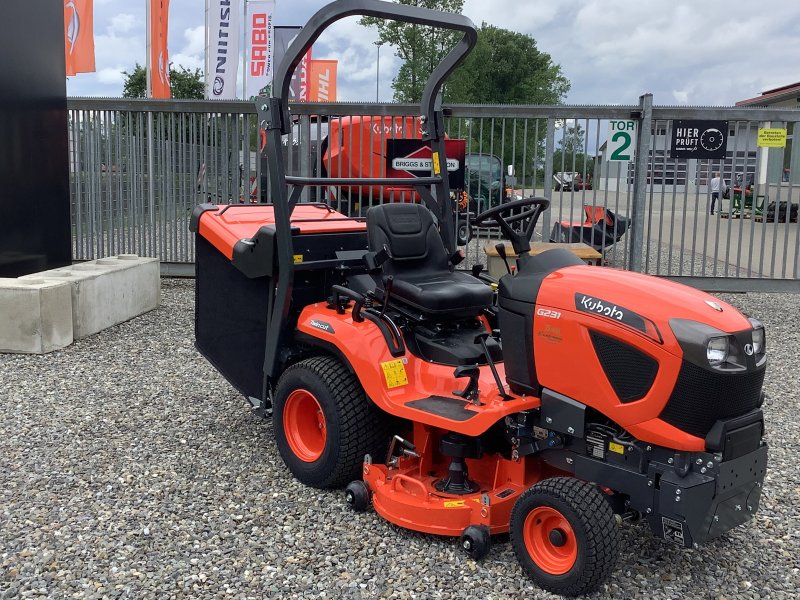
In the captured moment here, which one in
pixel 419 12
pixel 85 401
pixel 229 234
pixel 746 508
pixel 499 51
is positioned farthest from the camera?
pixel 499 51

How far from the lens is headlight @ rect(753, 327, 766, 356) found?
2916 mm

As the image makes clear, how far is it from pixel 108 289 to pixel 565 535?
5.46 m

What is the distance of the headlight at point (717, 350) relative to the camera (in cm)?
277

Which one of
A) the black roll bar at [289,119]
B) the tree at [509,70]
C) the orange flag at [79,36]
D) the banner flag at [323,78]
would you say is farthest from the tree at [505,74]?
the black roll bar at [289,119]

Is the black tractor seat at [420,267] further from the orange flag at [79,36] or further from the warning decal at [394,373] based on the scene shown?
the orange flag at [79,36]

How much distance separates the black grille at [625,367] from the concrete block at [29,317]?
495cm

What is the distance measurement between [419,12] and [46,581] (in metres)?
2.93

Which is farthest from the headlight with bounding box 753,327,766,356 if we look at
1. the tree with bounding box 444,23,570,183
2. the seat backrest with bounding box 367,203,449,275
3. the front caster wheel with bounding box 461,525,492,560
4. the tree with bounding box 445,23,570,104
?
the tree with bounding box 445,23,570,104

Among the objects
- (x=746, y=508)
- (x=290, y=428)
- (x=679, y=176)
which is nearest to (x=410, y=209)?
(x=290, y=428)

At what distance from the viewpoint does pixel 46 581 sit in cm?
311

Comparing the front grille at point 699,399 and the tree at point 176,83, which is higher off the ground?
the tree at point 176,83

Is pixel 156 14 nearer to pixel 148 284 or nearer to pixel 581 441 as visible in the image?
pixel 148 284

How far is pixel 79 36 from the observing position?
16766mm

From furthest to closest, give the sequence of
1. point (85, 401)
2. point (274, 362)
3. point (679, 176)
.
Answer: point (679, 176) < point (85, 401) < point (274, 362)
